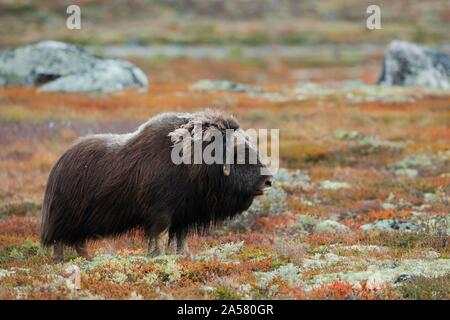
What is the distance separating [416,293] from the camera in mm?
7613

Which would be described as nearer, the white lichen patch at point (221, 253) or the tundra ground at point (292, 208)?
the tundra ground at point (292, 208)

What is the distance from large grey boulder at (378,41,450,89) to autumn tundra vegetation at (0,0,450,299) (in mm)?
794

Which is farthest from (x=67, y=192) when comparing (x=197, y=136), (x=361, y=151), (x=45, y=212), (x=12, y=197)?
(x=361, y=151)

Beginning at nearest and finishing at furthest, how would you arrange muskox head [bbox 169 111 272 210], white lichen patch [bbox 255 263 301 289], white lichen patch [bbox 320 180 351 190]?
white lichen patch [bbox 255 263 301 289] < muskox head [bbox 169 111 272 210] < white lichen patch [bbox 320 180 351 190]

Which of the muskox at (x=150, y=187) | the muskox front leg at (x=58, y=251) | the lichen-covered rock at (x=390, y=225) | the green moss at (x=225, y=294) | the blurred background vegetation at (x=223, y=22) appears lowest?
the lichen-covered rock at (x=390, y=225)

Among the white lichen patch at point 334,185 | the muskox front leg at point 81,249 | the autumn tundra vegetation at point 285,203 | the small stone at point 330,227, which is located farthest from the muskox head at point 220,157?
the white lichen patch at point 334,185

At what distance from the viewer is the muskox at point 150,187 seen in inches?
380

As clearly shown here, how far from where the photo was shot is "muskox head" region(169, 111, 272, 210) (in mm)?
9633

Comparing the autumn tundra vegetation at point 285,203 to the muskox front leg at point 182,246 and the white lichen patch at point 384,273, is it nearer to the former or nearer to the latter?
the white lichen patch at point 384,273

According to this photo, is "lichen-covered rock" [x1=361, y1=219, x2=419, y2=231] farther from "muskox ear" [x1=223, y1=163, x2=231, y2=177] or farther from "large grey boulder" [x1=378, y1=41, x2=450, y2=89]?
"large grey boulder" [x1=378, y1=41, x2=450, y2=89]

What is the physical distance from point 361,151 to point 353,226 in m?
8.71

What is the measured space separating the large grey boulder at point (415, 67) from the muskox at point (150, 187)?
29.9m

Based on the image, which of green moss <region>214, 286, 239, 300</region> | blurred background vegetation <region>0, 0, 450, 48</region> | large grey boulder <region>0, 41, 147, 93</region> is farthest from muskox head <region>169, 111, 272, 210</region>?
blurred background vegetation <region>0, 0, 450, 48</region>
